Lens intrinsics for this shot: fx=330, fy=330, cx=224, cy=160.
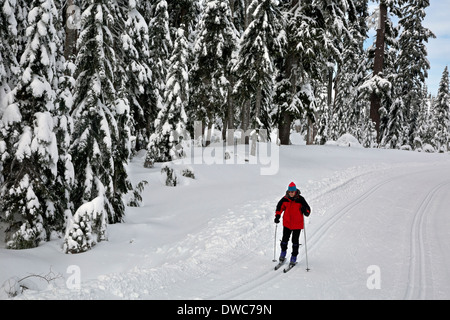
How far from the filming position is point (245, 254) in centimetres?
893

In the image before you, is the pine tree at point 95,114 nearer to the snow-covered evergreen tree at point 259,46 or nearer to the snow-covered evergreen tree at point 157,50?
the snow-covered evergreen tree at point 259,46

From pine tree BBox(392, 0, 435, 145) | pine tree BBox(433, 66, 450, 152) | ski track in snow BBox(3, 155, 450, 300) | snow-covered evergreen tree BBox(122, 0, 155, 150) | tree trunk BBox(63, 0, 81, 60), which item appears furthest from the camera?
pine tree BBox(433, 66, 450, 152)

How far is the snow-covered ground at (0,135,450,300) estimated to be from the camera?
6863mm

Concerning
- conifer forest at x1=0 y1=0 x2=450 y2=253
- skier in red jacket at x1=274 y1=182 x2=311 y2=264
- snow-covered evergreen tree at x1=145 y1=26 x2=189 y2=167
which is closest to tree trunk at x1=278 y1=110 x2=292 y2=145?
conifer forest at x1=0 y1=0 x2=450 y2=253

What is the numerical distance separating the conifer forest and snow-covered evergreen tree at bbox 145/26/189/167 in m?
0.07

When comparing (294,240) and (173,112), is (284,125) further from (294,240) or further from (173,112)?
(294,240)

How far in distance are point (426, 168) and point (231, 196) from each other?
18439mm

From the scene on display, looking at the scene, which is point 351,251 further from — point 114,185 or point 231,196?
point 114,185

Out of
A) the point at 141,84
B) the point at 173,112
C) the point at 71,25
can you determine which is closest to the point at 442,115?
the point at 173,112

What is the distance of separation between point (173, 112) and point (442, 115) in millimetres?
44657

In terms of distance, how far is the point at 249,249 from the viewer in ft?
30.5

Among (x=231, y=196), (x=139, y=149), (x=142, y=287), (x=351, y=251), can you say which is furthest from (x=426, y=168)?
(x=142, y=287)

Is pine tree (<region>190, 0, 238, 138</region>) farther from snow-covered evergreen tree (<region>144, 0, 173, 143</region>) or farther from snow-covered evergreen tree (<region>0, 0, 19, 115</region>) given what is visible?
snow-covered evergreen tree (<region>0, 0, 19, 115</region>)

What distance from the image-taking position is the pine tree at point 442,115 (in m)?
47.6
